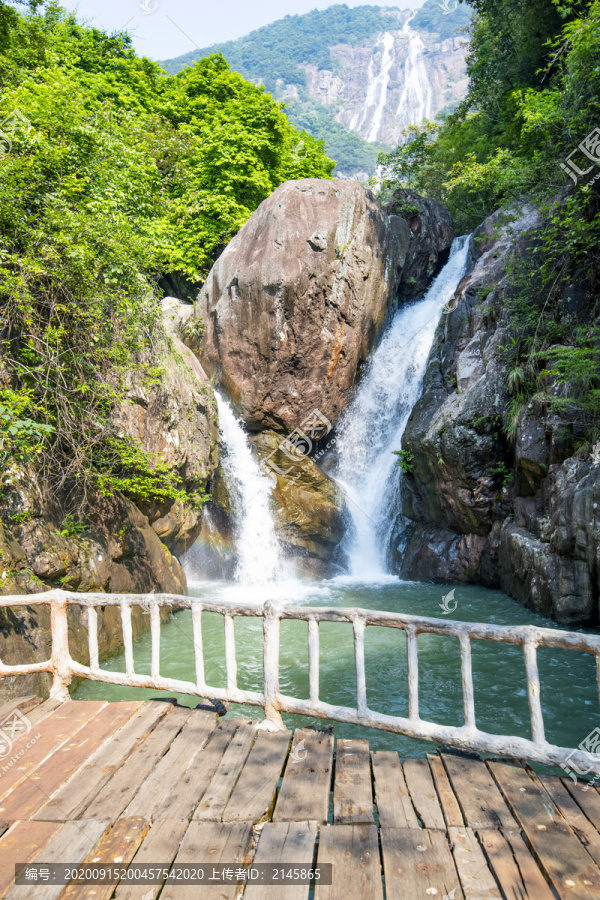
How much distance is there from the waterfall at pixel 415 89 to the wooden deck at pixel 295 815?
4202 inches

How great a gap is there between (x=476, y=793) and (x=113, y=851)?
2.02 m

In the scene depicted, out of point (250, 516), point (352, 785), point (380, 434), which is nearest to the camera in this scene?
point (352, 785)

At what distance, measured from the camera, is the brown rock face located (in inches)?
580

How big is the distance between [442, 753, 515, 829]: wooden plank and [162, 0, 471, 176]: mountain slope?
330ft

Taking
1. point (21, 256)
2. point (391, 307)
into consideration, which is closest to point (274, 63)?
point (391, 307)

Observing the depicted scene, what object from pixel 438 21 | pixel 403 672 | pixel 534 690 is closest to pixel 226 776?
pixel 534 690

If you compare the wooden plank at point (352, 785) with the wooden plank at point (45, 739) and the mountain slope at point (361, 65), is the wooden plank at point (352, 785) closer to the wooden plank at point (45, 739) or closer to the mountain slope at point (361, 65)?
the wooden plank at point (45, 739)

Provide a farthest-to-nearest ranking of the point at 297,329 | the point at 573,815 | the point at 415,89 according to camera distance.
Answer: the point at 415,89 → the point at 297,329 → the point at 573,815

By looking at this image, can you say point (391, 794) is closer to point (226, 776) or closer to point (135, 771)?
point (226, 776)

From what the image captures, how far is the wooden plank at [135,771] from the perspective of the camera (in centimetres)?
307

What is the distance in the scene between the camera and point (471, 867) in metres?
2.53

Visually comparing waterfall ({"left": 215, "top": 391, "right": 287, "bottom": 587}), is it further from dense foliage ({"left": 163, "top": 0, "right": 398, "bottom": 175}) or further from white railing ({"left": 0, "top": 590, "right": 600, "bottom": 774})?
dense foliage ({"left": 163, "top": 0, "right": 398, "bottom": 175})

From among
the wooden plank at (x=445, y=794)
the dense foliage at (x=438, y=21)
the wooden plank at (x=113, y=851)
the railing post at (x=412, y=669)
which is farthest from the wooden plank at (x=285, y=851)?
the dense foliage at (x=438, y=21)

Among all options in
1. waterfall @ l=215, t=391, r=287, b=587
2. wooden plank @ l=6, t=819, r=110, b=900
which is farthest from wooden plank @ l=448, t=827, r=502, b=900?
waterfall @ l=215, t=391, r=287, b=587
